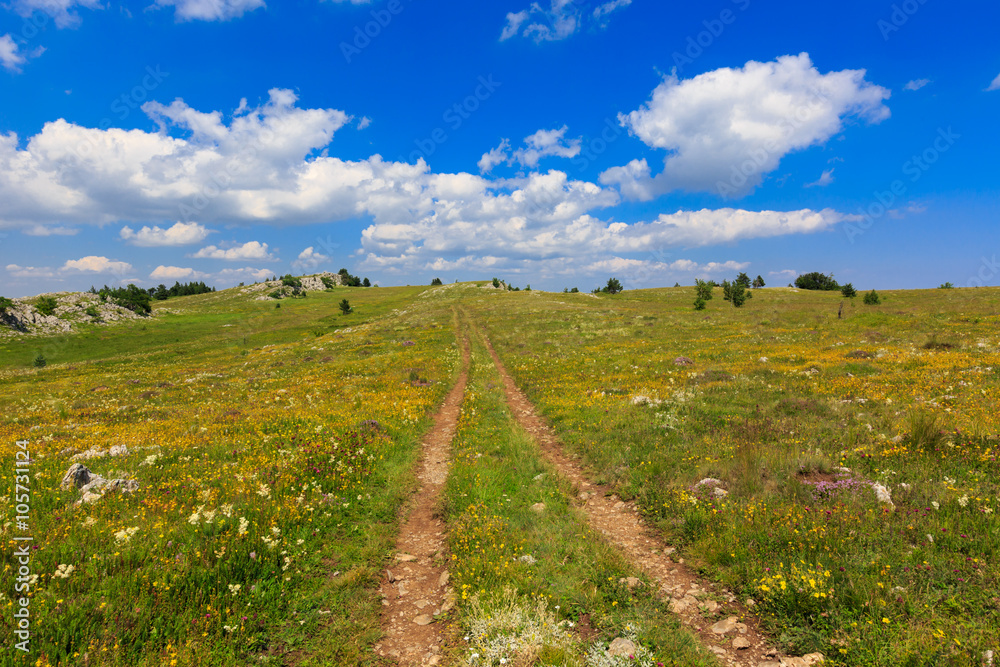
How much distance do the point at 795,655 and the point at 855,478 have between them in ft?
16.7

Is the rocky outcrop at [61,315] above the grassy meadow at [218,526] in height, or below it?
above

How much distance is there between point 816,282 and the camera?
141875mm

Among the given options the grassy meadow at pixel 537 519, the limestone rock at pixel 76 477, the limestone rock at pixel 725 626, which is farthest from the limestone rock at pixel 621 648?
the limestone rock at pixel 76 477

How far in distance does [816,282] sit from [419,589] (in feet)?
594

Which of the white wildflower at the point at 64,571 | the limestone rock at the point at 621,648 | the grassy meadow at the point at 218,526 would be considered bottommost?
the limestone rock at the point at 621,648

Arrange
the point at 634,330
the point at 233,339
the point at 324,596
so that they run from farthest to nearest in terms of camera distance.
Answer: the point at 233,339 → the point at 634,330 → the point at 324,596

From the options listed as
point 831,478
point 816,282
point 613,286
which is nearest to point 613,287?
point 613,286

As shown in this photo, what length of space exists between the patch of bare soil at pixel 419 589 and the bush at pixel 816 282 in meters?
174

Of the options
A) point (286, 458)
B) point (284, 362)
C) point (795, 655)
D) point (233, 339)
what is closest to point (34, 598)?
point (286, 458)

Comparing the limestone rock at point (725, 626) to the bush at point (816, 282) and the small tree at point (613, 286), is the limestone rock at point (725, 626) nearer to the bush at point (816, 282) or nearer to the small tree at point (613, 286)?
the small tree at point (613, 286)

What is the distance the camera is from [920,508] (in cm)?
692

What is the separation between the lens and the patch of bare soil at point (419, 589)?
546cm

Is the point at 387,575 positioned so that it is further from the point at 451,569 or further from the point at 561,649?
the point at 561,649

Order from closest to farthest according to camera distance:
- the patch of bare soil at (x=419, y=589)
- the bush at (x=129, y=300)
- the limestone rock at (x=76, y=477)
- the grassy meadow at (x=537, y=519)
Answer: the grassy meadow at (x=537, y=519) < the patch of bare soil at (x=419, y=589) < the limestone rock at (x=76, y=477) < the bush at (x=129, y=300)
